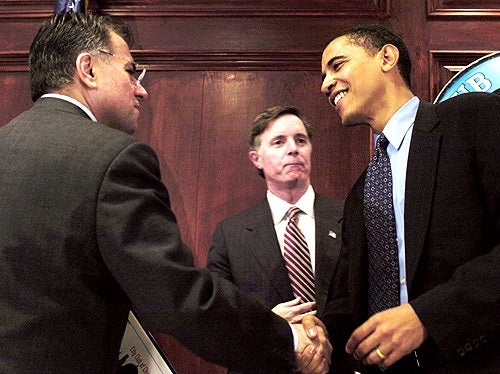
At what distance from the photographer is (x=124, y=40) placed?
1.99 metres

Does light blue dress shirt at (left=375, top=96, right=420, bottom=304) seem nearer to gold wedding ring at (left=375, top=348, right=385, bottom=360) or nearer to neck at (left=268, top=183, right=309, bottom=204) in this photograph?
gold wedding ring at (left=375, top=348, right=385, bottom=360)

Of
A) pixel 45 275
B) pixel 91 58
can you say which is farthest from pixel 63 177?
pixel 91 58

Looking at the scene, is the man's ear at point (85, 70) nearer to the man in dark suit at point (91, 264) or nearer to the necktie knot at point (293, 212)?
the man in dark suit at point (91, 264)

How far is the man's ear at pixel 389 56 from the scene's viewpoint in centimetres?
213

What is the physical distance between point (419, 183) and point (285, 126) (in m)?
1.62

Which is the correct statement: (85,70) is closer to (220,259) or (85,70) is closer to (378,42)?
(378,42)

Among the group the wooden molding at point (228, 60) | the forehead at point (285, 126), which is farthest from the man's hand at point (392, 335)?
the wooden molding at point (228, 60)

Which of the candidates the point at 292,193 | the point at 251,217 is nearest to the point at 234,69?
the point at 292,193

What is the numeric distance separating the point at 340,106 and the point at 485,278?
89 centimetres

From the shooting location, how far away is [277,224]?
9.77ft

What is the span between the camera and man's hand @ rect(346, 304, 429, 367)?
153 cm

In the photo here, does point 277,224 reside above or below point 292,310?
above

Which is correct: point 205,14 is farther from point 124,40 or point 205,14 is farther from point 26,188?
point 26,188

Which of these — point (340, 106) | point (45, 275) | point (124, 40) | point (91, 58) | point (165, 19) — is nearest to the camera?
point (45, 275)
